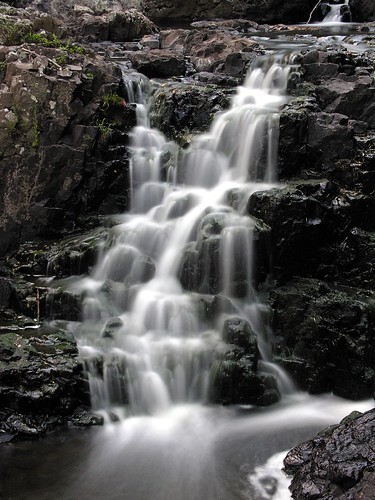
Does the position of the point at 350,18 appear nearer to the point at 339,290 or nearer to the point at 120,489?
the point at 339,290

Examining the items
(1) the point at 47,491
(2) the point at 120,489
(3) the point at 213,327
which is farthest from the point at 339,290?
(1) the point at 47,491

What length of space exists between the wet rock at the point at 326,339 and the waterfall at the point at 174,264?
569mm

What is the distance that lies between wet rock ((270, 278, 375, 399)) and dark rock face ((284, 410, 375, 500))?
1.95m

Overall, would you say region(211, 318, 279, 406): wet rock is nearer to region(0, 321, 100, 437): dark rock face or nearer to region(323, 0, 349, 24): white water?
region(0, 321, 100, 437): dark rock face

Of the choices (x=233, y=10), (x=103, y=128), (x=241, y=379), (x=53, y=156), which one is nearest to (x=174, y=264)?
(x=241, y=379)

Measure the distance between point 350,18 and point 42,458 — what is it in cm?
2533

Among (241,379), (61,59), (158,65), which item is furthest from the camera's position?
(158,65)

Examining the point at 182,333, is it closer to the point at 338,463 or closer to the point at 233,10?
the point at 338,463

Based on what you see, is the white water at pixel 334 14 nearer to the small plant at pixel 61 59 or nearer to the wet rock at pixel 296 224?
the small plant at pixel 61 59

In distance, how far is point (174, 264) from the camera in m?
8.97

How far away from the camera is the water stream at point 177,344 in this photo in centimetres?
595

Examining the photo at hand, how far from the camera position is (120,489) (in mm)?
5703

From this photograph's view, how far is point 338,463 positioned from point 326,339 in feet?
→ 10.1

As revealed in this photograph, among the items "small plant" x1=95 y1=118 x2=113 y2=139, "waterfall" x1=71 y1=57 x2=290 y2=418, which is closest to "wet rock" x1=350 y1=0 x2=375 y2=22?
"waterfall" x1=71 y1=57 x2=290 y2=418
